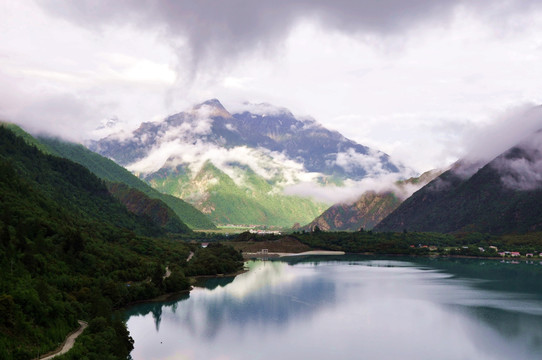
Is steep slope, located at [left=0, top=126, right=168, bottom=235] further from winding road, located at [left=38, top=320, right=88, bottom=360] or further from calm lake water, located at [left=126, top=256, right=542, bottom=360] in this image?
winding road, located at [left=38, top=320, right=88, bottom=360]

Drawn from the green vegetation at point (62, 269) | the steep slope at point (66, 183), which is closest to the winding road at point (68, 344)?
the green vegetation at point (62, 269)

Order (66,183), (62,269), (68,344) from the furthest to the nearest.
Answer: (66,183) → (62,269) → (68,344)

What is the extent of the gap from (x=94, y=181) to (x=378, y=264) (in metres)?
104

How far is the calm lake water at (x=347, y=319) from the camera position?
71750 millimetres

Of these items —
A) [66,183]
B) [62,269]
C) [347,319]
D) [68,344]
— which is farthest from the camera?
[66,183]

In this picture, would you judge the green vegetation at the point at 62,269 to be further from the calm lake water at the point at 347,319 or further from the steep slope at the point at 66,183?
the calm lake water at the point at 347,319

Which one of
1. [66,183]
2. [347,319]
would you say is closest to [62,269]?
[347,319]

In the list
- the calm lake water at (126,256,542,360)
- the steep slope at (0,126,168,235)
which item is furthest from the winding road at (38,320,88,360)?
the steep slope at (0,126,168,235)

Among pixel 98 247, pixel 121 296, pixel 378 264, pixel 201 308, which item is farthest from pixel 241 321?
pixel 378 264

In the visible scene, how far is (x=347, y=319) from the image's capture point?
9188 centimetres

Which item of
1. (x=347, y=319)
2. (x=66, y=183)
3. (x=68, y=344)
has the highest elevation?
(x=66, y=183)

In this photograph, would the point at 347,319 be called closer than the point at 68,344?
No

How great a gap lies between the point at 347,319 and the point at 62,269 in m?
46.7

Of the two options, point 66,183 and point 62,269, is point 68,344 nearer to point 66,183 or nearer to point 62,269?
point 62,269
